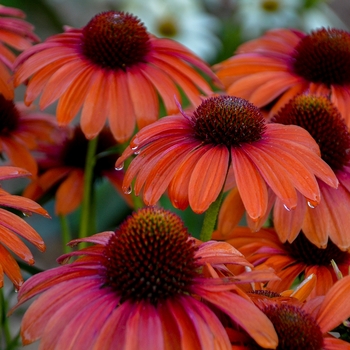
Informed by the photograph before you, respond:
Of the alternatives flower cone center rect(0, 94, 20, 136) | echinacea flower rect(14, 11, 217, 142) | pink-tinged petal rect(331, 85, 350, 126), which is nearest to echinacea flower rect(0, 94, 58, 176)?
flower cone center rect(0, 94, 20, 136)

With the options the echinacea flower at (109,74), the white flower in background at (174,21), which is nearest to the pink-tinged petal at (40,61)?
the echinacea flower at (109,74)

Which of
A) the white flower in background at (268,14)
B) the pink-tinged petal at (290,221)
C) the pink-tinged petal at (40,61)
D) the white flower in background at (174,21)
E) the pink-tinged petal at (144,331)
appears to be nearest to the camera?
the pink-tinged petal at (144,331)

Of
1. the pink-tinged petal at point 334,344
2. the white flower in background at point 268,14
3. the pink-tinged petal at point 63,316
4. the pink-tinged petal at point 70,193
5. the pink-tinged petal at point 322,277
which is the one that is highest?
the pink-tinged petal at point 334,344

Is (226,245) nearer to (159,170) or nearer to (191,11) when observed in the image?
(159,170)

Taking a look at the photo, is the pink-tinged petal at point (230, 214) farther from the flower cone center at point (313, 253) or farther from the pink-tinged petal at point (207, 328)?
the pink-tinged petal at point (207, 328)

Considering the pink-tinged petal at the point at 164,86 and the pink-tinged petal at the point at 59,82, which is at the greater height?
the pink-tinged petal at the point at 164,86

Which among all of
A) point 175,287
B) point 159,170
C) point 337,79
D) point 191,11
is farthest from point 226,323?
point 191,11

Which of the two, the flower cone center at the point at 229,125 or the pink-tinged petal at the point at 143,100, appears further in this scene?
the pink-tinged petal at the point at 143,100

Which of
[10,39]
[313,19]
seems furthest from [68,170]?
[313,19]
